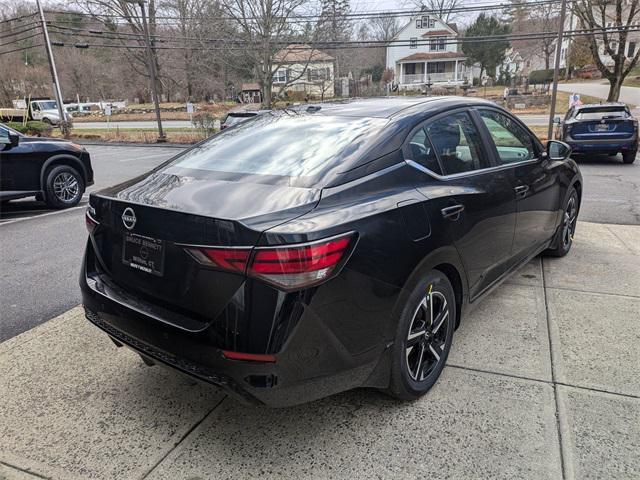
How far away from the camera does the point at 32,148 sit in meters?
7.38

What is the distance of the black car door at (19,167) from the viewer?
7.05 metres

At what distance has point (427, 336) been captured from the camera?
106 inches

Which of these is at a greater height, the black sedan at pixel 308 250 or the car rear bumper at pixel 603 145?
the black sedan at pixel 308 250

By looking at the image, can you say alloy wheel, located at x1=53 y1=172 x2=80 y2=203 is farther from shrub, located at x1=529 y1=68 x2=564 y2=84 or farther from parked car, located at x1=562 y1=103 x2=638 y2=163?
shrub, located at x1=529 y1=68 x2=564 y2=84

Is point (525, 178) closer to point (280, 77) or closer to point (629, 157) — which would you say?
point (629, 157)

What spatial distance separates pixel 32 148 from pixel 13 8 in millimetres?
40435

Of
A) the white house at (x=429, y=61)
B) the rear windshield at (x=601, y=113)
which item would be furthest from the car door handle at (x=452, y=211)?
the white house at (x=429, y=61)

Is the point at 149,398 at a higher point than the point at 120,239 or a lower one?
lower

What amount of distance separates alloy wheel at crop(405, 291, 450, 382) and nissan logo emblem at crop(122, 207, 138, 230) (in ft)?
4.82

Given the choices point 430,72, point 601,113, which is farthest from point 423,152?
point 430,72

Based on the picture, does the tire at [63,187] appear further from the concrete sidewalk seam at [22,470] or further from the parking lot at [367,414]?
the concrete sidewalk seam at [22,470]

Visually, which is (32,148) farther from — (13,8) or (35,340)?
(13,8)

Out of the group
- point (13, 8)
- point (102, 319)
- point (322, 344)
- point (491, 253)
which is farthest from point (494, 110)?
point (13, 8)

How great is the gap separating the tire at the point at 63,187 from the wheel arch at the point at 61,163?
46 millimetres
